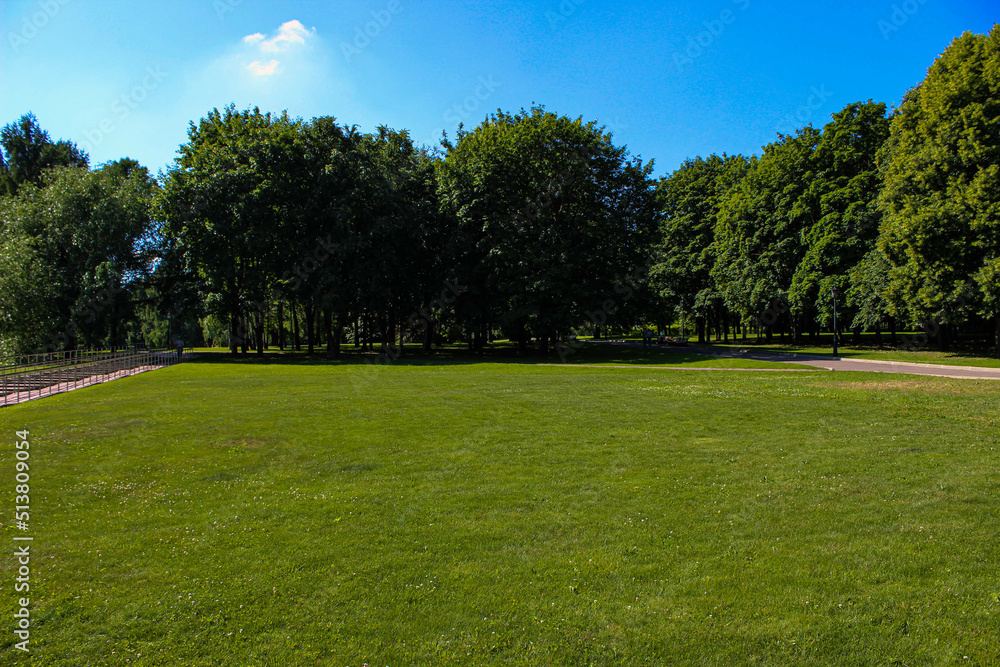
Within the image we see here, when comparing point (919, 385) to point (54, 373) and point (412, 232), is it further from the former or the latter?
point (412, 232)

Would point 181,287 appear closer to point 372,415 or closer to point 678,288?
point 372,415

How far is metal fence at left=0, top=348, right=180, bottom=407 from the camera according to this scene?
2112cm

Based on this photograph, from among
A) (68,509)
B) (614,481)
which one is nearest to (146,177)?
(68,509)

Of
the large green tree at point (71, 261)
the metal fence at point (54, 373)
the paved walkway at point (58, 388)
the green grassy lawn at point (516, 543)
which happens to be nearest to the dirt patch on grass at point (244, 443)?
the green grassy lawn at point (516, 543)

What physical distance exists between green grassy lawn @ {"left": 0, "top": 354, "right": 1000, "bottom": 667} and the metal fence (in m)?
11.0

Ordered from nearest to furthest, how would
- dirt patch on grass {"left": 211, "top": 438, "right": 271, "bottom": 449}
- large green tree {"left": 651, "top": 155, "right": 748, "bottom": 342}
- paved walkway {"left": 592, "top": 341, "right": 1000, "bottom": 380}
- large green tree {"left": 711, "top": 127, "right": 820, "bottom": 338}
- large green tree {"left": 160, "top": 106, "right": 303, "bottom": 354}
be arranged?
dirt patch on grass {"left": 211, "top": 438, "right": 271, "bottom": 449}, paved walkway {"left": 592, "top": 341, "right": 1000, "bottom": 380}, large green tree {"left": 160, "top": 106, "right": 303, "bottom": 354}, large green tree {"left": 711, "top": 127, "right": 820, "bottom": 338}, large green tree {"left": 651, "top": 155, "right": 748, "bottom": 342}

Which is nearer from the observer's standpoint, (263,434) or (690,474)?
(690,474)

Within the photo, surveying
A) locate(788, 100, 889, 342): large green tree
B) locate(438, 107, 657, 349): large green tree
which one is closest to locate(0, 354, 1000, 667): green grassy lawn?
locate(438, 107, 657, 349): large green tree

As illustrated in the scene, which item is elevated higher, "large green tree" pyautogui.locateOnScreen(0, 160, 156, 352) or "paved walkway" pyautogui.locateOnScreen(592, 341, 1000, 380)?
"large green tree" pyautogui.locateOnScreen(0, 160, 156, 352)

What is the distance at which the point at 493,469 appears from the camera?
9.41 metres

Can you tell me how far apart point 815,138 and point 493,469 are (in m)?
53.8

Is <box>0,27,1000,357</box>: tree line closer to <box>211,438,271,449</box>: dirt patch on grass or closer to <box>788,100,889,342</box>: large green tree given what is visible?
<box>788,100,889,342</box>: large green tree

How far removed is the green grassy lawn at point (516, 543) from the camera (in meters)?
4.48

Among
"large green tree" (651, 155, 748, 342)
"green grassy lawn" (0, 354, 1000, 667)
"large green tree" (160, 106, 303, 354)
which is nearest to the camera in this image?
"green grassy lawn" (0, 354, 1000, 667)
